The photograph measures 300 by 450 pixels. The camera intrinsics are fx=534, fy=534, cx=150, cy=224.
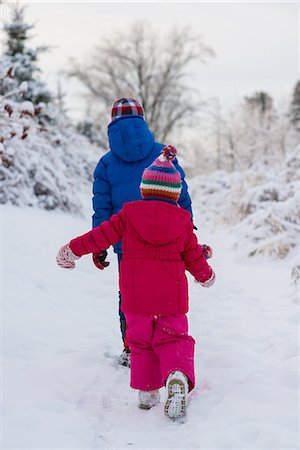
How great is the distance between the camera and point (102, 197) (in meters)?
3.43

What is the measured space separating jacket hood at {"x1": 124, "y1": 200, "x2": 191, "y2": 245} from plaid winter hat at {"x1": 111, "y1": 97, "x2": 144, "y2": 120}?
831mm

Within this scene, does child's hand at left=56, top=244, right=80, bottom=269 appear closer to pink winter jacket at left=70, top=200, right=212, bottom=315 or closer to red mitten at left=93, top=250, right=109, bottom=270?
pink winter jacket at left=70, top=200, right=212, bottom=315

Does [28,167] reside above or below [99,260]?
above

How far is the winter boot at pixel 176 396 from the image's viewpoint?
8.75ft

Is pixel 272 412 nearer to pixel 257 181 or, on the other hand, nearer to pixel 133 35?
pixel 257 181

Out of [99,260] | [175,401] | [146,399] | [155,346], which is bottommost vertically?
[146,399]

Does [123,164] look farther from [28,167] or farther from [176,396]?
[28,167]

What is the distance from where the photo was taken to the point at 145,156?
338 centimetres

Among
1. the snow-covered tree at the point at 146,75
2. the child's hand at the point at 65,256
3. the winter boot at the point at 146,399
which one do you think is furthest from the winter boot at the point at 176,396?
the snow-covered tree at the point at 146,75

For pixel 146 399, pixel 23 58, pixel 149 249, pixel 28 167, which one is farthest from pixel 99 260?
pixel 23 58

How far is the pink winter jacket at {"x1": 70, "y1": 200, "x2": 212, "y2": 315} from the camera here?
9.32 ft

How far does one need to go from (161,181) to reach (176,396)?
3.68 feet

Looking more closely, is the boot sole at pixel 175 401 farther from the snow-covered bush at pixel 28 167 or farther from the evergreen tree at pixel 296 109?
the evergreen tree at pixel 296 109

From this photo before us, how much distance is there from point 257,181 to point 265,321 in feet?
24.0
